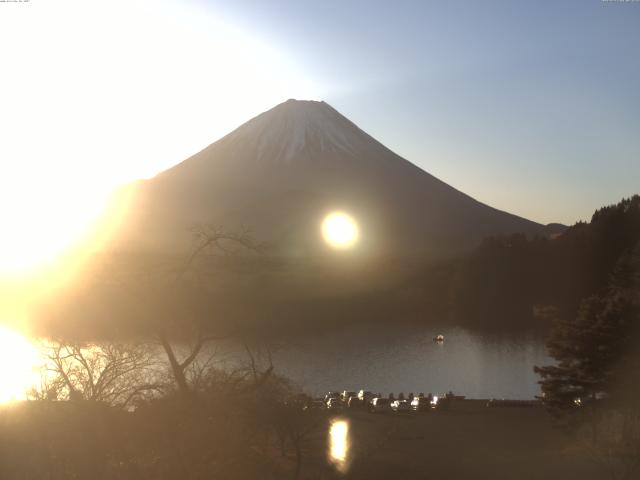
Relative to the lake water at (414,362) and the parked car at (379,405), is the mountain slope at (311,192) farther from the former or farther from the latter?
the parked car at (379,405)

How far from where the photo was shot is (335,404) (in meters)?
16.5

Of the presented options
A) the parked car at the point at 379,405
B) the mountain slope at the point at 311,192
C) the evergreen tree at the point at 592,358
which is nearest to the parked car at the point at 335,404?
the parked car at the point at 379,405

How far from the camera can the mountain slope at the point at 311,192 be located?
273ft

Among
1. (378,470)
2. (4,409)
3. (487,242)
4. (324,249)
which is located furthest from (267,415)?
(324,249)

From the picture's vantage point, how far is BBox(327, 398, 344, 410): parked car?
15845 millimetres

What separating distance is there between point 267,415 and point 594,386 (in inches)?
249

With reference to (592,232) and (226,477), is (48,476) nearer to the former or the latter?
(226,477)

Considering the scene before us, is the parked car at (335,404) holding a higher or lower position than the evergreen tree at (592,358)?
lower

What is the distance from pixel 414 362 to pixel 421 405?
9762 mm

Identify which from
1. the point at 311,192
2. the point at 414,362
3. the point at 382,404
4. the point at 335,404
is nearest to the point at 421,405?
the point at 382,404

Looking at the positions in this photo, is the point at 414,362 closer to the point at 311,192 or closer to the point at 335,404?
the point at 335,404

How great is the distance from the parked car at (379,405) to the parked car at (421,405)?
62 centimetres

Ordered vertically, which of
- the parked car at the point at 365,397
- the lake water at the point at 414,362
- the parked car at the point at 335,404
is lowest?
the parked car at the point at 335,404

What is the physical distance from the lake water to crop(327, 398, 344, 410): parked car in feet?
3.14
